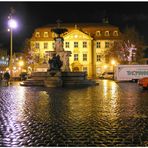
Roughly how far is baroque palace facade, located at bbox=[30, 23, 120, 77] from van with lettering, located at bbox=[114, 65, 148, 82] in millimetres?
41391

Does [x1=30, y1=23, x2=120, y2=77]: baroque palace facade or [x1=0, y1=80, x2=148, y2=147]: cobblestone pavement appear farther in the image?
[x1=30, y1=23, x2=120, y2=77]: baroque palace facade

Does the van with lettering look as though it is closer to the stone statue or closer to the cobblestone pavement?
the stone statue

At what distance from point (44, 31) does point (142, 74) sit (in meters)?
49.4

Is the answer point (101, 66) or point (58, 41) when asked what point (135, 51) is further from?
point (58, 41)

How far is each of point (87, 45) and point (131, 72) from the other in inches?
1739

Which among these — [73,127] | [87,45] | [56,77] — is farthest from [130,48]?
[73,127]

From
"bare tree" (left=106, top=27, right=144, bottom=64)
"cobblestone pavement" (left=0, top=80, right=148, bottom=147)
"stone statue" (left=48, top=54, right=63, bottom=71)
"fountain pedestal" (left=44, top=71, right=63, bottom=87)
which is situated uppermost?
"bare tree" (left=106, top=27, right=144, bottom=64)

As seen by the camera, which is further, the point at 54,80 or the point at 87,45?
the point at 87,45

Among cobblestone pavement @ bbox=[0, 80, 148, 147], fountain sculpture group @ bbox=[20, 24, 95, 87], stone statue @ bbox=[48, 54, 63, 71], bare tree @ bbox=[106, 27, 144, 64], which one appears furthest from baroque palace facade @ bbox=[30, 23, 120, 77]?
cobblestone pavement @ bbox=[0, 80, 148, 147]

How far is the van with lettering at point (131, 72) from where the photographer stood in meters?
57.8

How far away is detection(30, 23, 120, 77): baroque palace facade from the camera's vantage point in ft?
332

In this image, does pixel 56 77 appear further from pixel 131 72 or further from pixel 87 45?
pixel 87 45

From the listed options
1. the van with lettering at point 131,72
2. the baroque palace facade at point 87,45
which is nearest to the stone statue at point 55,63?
the van with lettering at point 131,72

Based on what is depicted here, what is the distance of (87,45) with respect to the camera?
10181cm
